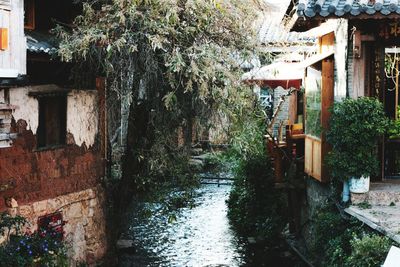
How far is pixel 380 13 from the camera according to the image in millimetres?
11422

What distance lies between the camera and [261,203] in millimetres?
19859

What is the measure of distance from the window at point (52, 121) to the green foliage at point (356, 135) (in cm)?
662

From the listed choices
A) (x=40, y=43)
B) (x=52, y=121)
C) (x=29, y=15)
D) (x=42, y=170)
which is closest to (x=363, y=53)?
(x=40, y=43)

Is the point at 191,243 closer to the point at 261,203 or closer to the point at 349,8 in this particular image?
the point at 261,203

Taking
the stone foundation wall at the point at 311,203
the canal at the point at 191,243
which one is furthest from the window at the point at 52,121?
the stone foundation wall at the point at 311,203

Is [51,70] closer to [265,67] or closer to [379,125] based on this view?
[265,67]

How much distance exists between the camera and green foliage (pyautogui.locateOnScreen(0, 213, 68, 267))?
12.5 meters

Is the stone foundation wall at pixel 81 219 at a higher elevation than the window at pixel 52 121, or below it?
below

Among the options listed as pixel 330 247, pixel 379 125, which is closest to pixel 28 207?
pixel 330 247

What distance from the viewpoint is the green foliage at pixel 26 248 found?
491 inches

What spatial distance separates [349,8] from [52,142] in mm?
7665

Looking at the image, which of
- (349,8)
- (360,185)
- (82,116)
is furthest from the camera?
(82,116)

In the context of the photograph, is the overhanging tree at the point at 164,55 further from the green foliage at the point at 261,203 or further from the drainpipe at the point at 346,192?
the green foliage at the point at 261,203

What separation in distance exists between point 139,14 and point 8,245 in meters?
5.53
